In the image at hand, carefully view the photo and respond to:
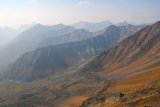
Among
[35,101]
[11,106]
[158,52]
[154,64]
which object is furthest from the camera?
[158,52]

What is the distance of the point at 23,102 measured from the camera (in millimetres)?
130750

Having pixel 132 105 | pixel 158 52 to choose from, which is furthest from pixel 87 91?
pixel 132 105

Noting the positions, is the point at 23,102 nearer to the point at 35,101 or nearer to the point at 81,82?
the point at 35,101

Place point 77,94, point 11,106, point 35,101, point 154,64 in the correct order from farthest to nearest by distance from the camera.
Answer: point 154,64
point 77,94
point 35,101
point 11,106

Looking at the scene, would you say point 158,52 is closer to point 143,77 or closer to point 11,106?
point 143,77

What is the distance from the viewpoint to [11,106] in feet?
416

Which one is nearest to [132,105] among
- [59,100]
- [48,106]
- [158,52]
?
[48,106]

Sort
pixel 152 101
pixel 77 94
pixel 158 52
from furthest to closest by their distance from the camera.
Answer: pixel 158 52, pixel 77 94, pixel 152 101

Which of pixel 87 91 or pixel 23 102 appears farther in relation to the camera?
pixel 87 91

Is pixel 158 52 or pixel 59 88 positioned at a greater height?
pixel 158 52

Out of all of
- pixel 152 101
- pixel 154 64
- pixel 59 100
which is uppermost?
pixel 154 64

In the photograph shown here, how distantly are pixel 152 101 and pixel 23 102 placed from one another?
78875mm

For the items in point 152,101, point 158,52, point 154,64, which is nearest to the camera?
point 152,101

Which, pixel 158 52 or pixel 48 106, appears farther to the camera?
pixel 158 52
